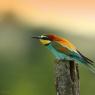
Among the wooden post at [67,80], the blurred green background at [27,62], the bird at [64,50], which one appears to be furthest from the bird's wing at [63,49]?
the blurred green background at [27,62]

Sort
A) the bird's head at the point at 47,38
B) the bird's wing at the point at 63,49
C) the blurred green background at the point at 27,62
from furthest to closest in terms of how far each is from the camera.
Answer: the blurred green background at the point at 27,62
the bird's head at the point at 47,38
the bird's wing at the point at 63,49

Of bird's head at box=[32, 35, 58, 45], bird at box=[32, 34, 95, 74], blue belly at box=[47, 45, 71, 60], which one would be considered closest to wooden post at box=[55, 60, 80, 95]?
bird at box=[32, 34, 95, 74]

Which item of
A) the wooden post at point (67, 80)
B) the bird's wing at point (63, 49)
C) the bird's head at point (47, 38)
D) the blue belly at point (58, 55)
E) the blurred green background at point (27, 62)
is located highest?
the bird's head at point (47, 38)

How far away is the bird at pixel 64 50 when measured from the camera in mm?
5762

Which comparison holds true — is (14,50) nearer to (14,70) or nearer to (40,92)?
(14,70)

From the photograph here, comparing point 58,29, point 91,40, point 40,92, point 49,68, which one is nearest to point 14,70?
point 49,68

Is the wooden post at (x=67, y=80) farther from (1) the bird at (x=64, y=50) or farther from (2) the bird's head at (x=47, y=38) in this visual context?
(2) the bird's head at (x=47, y=38)

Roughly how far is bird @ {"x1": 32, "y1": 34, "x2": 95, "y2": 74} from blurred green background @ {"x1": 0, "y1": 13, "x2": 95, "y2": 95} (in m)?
7.64

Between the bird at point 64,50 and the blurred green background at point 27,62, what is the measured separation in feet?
25.1

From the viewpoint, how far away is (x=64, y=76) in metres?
5.29

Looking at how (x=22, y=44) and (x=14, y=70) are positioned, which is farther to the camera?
(x=22, y=44)

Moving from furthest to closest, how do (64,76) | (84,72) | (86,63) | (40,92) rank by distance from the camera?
(84,72) → (40,92) → (86,63) → (64,76)

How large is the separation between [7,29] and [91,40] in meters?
4.29

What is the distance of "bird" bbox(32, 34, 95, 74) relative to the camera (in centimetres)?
576
